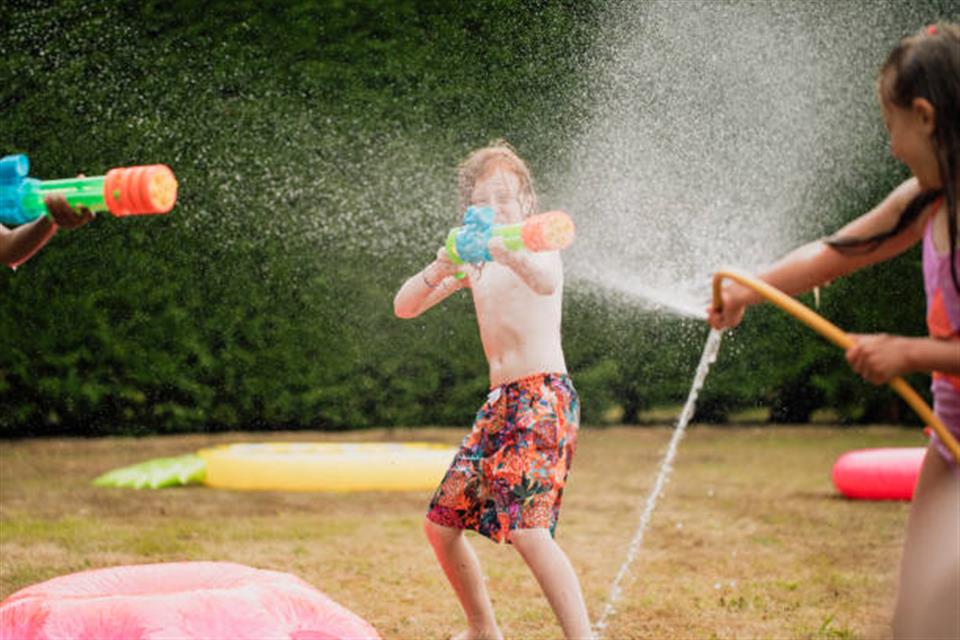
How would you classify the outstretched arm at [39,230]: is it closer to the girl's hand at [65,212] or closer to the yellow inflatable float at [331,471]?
the girl's hand at [65,212]

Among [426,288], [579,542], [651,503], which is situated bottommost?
[579,542]

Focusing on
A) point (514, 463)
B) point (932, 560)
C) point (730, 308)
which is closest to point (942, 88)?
point (730, 308)

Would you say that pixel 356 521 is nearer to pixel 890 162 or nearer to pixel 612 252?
pixel 612 252

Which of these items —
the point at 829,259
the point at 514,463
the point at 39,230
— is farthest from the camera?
the point at 514,463

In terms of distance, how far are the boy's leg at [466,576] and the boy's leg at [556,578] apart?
23 cm

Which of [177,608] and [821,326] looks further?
[177,608]

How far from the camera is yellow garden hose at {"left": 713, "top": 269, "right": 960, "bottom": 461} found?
78.0 inches

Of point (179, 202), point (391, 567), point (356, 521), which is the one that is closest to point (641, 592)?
point (391, 567)

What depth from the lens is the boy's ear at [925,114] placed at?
6.55 ft

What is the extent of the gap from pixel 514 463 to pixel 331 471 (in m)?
3.22

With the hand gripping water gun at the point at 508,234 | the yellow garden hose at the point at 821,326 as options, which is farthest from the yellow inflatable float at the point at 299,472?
the yellow garden hose at the point at 821,326

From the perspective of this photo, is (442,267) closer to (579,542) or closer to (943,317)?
(943,317)

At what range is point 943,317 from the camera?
2035 millimetres

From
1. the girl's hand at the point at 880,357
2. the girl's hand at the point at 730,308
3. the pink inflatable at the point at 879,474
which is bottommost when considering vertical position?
the pink inflatable at the point at 879,474
